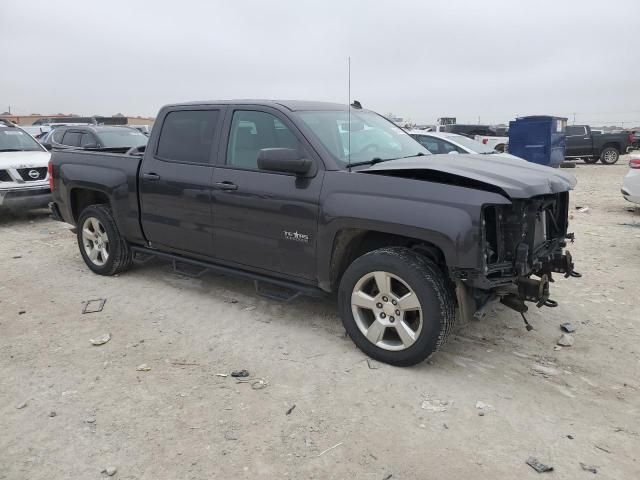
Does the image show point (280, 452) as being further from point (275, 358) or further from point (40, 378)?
point (40, 378)

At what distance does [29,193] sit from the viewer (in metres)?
8.96

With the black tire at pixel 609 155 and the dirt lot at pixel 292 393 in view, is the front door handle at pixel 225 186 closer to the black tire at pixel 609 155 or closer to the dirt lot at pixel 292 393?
the dirt lot at pixel 292 393

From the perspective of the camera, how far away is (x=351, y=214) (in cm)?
375

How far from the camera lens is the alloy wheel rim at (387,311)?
3619 millimetres

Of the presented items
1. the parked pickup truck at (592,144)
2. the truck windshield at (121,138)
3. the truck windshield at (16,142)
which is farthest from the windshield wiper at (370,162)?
the parked pickup truck at (592,144)

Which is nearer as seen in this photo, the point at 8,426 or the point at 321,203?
the point at 8,426

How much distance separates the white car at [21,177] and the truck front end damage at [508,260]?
26.5 ft

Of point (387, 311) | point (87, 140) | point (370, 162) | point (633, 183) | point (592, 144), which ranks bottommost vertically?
point (387, 311)

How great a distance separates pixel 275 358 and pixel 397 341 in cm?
92

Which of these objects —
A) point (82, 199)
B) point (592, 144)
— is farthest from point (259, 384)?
point (592, 144)

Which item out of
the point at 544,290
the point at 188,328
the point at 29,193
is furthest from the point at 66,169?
the point at 544,290

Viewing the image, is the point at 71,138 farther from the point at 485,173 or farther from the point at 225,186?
the point at 485,173

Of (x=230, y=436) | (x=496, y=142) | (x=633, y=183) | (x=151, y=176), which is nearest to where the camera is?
(x=230, y=436)

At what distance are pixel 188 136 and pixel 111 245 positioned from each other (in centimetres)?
166
